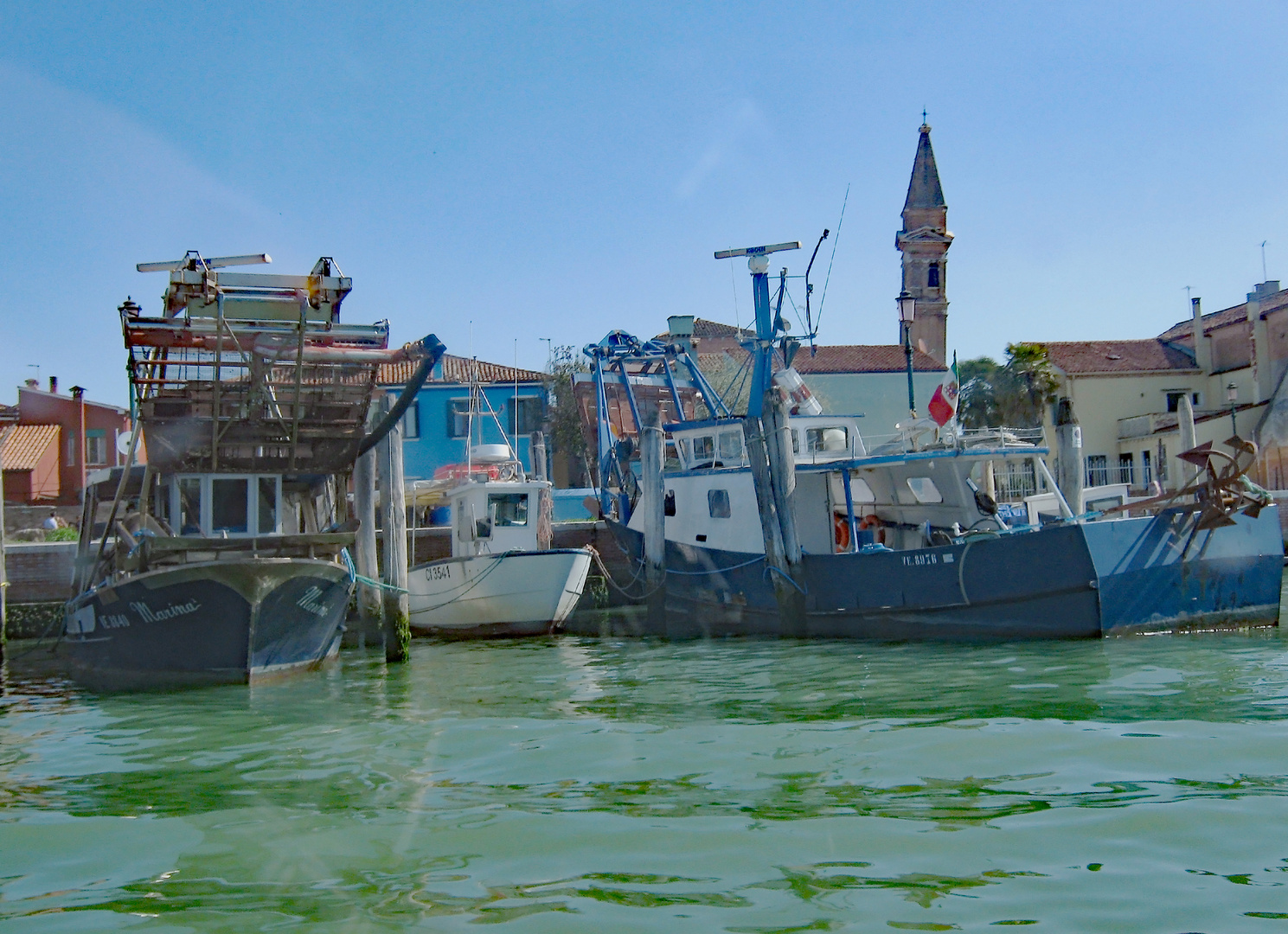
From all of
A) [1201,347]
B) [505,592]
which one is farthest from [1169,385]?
[505,592]

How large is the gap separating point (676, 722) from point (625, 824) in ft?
10.7

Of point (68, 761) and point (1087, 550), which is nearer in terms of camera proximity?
point (68, 761)

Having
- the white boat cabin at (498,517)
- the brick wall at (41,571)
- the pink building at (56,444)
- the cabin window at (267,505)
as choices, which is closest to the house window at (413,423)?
the pink building at (56,444)

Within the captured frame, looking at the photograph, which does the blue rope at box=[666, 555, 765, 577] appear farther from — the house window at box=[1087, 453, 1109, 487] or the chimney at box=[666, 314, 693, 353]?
the house window at box=[1087, 453, 1109, 487]

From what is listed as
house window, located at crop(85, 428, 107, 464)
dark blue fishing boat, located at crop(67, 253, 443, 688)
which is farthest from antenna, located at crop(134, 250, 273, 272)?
house window, located at crop(85, 428, 107, 464)

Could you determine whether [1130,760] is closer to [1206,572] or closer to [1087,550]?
[1087,550]

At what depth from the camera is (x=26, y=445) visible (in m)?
39.9

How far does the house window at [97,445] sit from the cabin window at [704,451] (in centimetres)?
3019

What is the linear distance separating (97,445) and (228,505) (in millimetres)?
32411

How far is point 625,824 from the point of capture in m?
6.03

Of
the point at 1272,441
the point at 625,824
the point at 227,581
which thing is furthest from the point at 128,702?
the point at 1272,441

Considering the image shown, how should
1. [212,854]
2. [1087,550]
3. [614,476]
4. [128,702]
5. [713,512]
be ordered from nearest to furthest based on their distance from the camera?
[212,854] → [128,702] → [1087,550] → [713,512] → [614,476]

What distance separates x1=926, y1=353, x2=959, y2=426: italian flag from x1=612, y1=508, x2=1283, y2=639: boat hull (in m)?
2.38

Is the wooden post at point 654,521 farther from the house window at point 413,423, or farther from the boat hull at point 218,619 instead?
the house window at point 413,423
